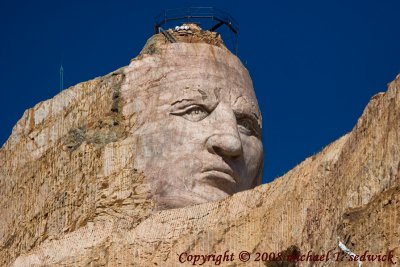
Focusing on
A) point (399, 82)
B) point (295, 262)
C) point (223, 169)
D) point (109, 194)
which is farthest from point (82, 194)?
point (399, 82)

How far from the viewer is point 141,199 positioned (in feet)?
103

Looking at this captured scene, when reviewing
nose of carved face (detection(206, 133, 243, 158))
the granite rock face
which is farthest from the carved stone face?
the granite rock face

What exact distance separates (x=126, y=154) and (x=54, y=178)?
5.53 feet

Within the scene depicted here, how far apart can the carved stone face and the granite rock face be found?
0.20m

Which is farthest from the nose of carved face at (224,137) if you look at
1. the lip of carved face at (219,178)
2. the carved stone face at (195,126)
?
the lip of carved face at (219,178)

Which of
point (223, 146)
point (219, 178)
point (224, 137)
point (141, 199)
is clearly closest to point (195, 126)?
point (224, 137)

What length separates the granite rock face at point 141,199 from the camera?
23.6 m

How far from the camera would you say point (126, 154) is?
32.1 m

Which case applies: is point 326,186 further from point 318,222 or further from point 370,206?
point 370,206

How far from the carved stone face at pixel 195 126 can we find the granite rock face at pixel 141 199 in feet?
0.67

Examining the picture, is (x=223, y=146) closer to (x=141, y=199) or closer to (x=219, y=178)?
(x=219, y=178)

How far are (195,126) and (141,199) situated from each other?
1.90 m

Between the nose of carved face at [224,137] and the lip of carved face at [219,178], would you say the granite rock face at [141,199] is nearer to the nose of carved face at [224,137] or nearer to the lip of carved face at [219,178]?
the lip of carved face at [219,178]

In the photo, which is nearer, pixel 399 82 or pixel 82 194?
pixel 399 82
